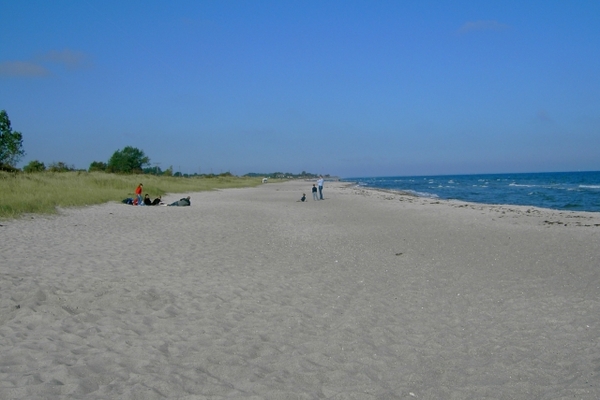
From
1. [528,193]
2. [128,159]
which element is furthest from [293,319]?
[128,159]

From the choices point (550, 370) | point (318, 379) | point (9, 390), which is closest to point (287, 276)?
point (318, 379)

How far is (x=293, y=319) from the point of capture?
6.37 meters

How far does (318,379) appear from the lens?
462cm

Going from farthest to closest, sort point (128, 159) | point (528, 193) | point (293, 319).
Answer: point (128, 159)
point (528, 193)
point (293, 319)

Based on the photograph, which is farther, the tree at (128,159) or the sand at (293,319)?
the tree at (128,159)

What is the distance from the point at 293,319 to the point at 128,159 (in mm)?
91496

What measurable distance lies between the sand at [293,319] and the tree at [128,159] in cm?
8091

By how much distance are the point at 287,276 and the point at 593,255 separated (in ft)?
24.6

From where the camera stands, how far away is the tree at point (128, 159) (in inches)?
3481

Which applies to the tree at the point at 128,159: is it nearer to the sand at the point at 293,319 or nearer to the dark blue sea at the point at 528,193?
the dark blue sea at the point at 528,193

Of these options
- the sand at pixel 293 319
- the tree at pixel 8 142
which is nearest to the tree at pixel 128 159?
the tree at pixel 8 142

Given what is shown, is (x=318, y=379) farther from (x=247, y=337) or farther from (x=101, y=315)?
(x=101, y=315)

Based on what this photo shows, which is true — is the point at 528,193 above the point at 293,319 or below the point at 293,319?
above

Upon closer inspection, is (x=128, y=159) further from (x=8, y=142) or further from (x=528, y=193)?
(x=528, y=193)
